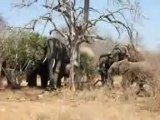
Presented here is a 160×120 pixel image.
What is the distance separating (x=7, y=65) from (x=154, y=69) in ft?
32.0

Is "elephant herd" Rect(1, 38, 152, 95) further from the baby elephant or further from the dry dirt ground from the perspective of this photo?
the dry dirt ground

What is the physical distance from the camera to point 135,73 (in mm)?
22172

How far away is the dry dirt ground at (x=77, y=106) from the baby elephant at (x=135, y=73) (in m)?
0.54

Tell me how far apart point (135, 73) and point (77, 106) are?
13.7 feet

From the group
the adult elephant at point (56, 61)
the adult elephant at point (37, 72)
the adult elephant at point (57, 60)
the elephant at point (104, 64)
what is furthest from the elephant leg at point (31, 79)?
the elephant at point (104, 64)

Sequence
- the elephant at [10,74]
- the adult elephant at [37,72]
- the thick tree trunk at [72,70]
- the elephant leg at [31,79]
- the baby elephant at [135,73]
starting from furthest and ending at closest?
the elephant leg at [31,79]
the adult elephant at [37,72]
the elephant at [10,74]
the thick tree trunk at [72,70]
the baby elephant at [135,73]

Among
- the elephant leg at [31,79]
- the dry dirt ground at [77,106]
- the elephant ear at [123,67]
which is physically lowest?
the dry dirt ground at [77,106]

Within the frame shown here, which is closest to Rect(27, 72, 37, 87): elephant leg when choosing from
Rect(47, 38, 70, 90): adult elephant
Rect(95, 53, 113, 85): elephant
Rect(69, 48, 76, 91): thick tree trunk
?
Rect(47, 38, 70, 90): adult elephant

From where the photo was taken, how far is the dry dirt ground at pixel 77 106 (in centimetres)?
1633

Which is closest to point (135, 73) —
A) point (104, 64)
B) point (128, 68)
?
point (128, 68)

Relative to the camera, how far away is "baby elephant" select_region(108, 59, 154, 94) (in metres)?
20.7

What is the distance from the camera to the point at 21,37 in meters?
26.9

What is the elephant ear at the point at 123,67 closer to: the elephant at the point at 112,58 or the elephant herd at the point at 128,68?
the elephant herd at the point at 128,68

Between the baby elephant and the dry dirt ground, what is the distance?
1.76 ft
